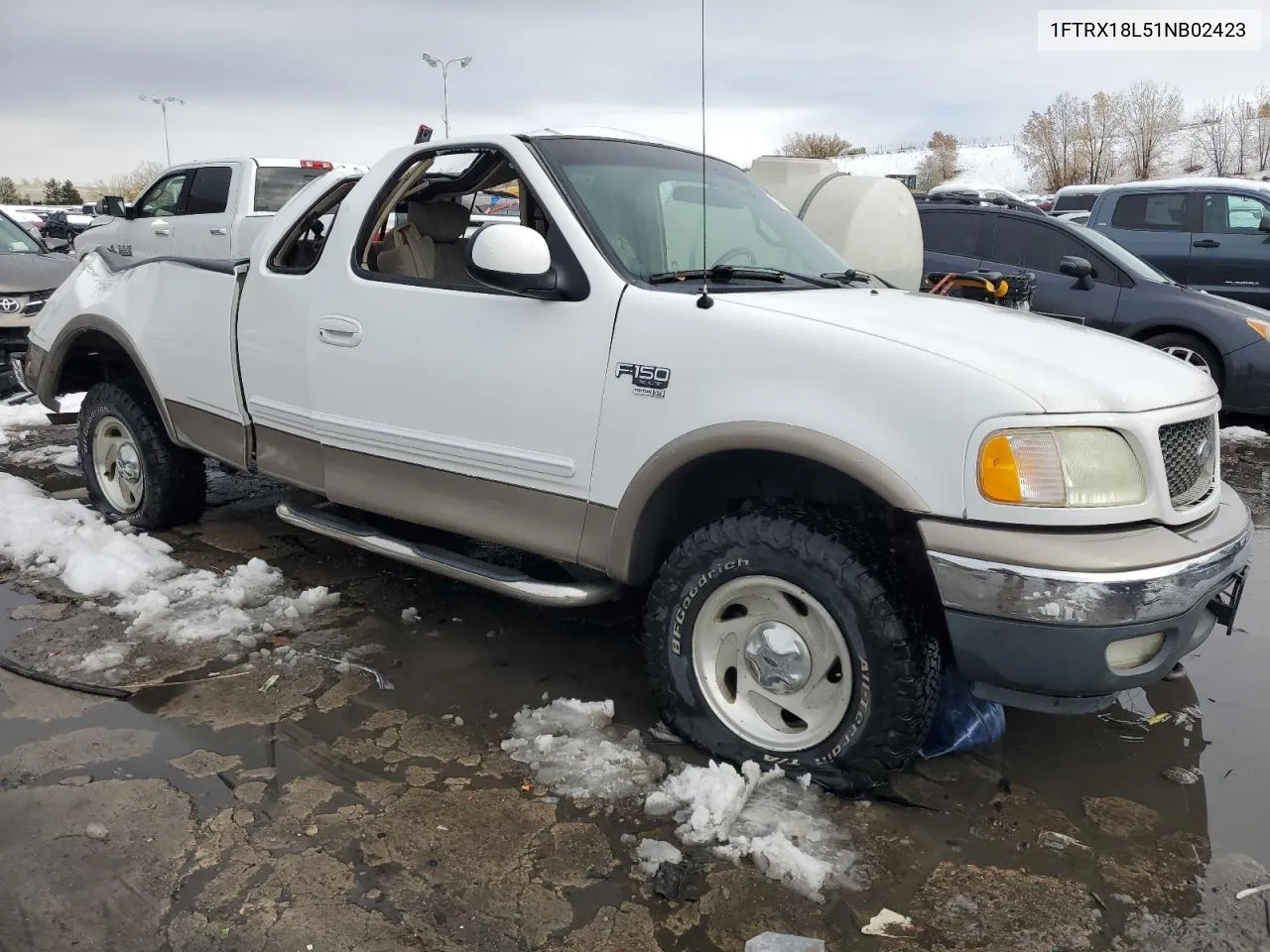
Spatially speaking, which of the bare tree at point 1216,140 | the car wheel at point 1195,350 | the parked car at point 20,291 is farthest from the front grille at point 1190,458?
the bare tree at point 1216,140

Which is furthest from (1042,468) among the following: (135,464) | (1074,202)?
(1074,202)

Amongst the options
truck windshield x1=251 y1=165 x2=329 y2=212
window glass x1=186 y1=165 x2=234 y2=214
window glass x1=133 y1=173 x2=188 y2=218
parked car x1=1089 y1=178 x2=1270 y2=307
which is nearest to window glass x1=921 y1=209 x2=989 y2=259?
parked car x1=1089 y1=178 x2=1270 y2=307

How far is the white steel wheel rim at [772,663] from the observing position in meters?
2.79

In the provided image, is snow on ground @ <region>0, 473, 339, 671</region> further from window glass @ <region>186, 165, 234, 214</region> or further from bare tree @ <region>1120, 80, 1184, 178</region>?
bare tree @ <region>1120, 80, 1184, 178</region>

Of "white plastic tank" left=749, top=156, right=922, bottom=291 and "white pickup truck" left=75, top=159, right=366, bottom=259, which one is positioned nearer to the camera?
"white plastic tank" left=749, top=156, right=922, bottom=291

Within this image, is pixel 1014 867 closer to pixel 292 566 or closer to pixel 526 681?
pixel 526 681

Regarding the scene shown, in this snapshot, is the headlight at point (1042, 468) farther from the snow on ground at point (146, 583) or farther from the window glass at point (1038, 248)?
the window glass at point (1038, 248)

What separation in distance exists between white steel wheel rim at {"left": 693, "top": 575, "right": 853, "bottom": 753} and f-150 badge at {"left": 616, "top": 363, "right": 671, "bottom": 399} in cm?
60

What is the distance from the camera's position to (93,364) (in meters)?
5.43

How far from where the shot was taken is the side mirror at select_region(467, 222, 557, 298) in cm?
298

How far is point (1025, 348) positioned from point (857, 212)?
166 inches

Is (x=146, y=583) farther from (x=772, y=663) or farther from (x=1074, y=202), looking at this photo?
(x=1074, y=202)

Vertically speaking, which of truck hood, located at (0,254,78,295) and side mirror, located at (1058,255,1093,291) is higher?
truck hood, located at (0,254,78,295)

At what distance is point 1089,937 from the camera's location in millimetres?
2334
